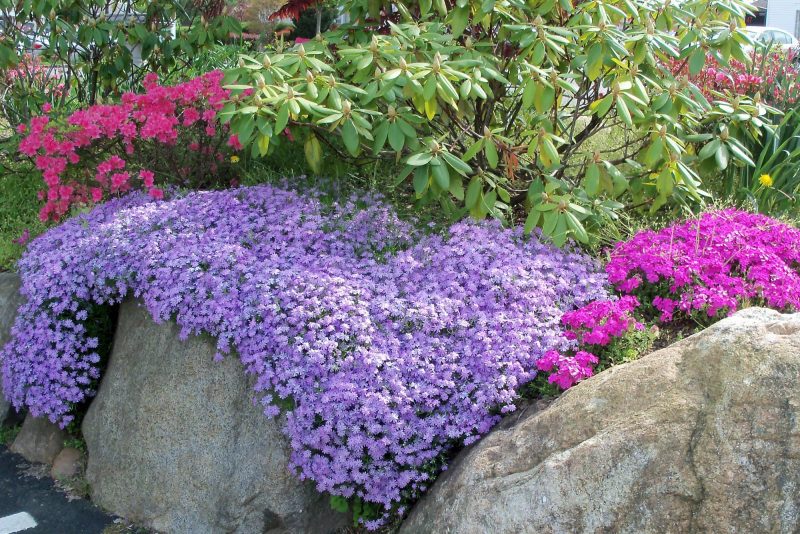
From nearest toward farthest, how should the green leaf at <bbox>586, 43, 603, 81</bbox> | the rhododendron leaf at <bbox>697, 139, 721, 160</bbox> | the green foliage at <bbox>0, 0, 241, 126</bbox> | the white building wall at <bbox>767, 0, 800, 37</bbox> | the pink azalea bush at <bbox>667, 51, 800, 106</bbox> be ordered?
1. the green leaf at <bbox>586, 43, 603, 81</bbox>
2. the rhododendron leaf at <bbox>697, 139, 721, 160</bbox>
3. the pink azalea bush at <bbox>667, 51, 800, 106</bbox>
4. the green foliage at <bbox>0, 0, 241, 126</bbox>
5. the white building wall at <bbox>767, 0, 800, 37</bbox>

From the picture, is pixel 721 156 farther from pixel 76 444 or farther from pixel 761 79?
pixel 76 444

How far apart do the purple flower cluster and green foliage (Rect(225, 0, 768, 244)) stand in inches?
11.7

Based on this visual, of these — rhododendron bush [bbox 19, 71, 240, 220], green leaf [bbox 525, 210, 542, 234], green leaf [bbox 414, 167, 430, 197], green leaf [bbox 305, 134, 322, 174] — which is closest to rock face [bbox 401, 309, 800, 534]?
green leaf [bbox 525, 210, 542, 234]

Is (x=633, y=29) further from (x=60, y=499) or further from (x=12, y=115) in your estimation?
(x=12, y=115)

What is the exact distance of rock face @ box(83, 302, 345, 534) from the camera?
10.7 ft

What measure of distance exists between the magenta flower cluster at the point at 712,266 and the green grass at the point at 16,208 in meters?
3.55

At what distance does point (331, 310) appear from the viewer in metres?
3.24

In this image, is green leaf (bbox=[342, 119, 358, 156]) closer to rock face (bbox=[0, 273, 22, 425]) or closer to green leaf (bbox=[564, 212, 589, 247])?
green leaf (bbox=[564, 212, 589, 247])

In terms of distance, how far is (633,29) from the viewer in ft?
13.7

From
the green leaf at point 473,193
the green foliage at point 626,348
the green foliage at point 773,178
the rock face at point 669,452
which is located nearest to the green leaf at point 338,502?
the rock face at point 669,452

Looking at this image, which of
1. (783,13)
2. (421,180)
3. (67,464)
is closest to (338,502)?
(421,180)

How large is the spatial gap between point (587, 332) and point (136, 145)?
2.98 m

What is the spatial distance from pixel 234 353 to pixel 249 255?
1.56 feet

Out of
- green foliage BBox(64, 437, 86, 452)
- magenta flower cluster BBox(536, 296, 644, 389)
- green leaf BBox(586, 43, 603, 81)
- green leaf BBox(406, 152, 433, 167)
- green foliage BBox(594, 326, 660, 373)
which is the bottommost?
green foliage BBox(64, 437, 86, 452)
